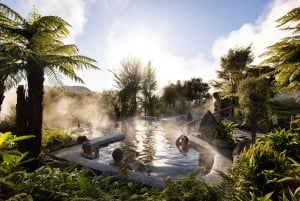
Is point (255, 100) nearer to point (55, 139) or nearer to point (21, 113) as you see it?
point (55, 139)

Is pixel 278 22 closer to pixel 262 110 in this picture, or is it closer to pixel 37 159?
pixel 37 159

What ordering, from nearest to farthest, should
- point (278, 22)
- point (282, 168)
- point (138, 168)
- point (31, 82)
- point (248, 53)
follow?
point (278, 22) → point (282, 168) → point (31, 82) → point (138, 168) → point (248, 53)

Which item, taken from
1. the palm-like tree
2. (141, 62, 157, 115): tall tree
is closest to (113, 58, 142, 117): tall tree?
(141, 62, 157, 115): tall tree

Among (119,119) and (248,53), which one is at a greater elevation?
(248,53)

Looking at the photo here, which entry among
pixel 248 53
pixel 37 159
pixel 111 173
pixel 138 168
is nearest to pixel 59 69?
pixel 37 159

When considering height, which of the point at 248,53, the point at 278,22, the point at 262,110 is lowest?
the point at 262,110

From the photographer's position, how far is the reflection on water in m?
9.61

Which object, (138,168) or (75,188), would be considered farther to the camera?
(138,168)

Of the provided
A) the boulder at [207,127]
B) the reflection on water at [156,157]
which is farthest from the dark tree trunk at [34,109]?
the boulder at [207,127]

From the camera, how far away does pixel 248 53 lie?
1256 inches

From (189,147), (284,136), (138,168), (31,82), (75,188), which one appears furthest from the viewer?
(189,147)

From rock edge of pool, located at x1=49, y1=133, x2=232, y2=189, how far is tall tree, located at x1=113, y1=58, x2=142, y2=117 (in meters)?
9.22

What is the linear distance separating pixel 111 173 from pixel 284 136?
440 cm

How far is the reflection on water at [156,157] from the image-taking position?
961 centimetres
